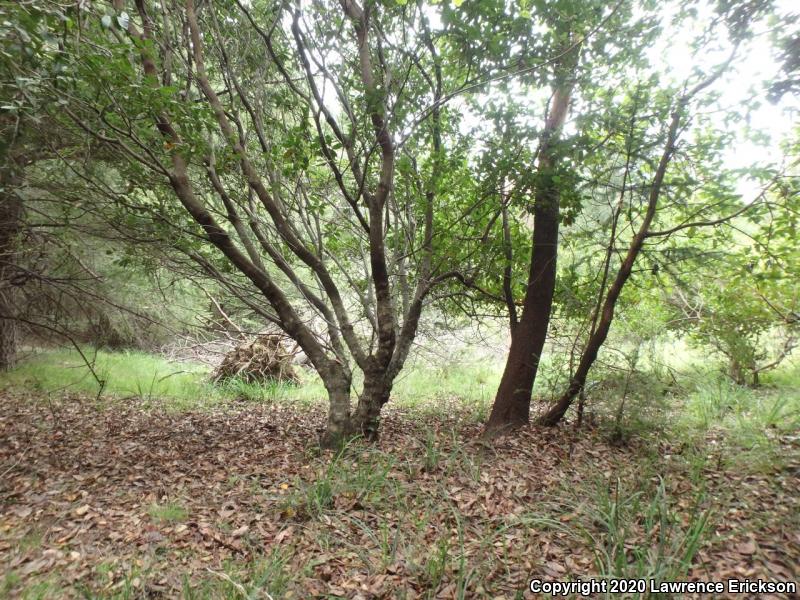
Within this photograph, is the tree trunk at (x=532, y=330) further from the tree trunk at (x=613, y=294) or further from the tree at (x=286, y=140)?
the tree at (x=286, y=140)

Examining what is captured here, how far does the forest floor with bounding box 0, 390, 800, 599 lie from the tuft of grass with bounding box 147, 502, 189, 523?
2 centimetres

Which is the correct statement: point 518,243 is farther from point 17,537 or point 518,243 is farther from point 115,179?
point 115,179

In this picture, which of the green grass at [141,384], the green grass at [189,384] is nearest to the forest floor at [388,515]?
the green grass at [189,384]

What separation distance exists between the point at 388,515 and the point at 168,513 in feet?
6.02

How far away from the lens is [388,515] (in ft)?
11.3

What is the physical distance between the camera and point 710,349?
720 centimetres

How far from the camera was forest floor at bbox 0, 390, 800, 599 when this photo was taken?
2.62m

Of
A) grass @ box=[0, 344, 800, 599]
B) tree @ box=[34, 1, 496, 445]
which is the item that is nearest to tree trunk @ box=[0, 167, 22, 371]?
tree @ box=[34, 1, 496, 445]

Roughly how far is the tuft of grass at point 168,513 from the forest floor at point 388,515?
2 centimetres

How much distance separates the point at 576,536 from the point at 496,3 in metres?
4.18

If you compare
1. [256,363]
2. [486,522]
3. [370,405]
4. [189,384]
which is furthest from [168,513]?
[256,363]

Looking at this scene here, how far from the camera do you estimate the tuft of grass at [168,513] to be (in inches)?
138

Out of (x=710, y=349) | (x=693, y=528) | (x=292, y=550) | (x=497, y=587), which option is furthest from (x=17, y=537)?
(x=710, y=349)

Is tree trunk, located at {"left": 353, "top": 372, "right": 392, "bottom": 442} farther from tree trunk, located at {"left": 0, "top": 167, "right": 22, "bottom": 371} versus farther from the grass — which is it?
tree trunk, located at {"left": 0, "top": 167, "right": 22, "bottom": 371}
